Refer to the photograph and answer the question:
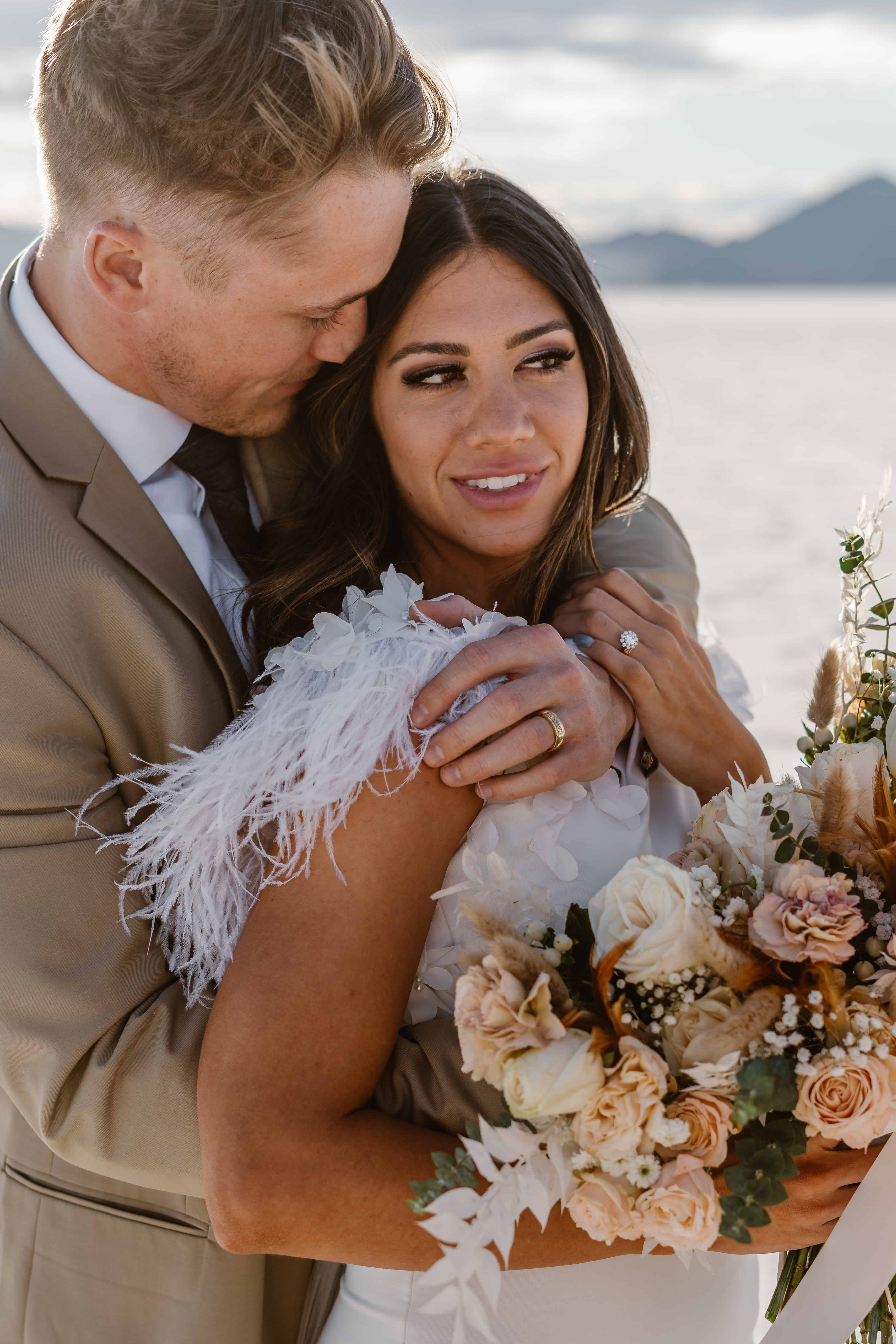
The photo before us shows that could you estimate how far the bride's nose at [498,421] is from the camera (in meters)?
2.10

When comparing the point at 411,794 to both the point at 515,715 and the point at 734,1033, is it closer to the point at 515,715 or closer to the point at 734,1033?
the point at 515,715

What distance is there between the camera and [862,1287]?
1458 mm

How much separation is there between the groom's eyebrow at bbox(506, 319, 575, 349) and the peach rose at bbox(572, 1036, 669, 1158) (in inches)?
51.5

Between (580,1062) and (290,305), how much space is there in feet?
4.48

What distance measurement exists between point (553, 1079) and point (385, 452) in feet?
4.65

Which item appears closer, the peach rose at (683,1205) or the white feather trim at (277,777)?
the peach rose at (683,1205)

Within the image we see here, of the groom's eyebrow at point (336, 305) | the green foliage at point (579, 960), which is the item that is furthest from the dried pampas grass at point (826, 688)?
the groom's eyebrow at point (336, 305)

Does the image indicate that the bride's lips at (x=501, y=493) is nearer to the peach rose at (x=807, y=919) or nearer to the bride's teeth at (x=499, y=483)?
the bride's teeth at (x=499, y=483)

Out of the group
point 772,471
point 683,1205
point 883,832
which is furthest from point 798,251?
point 683,1205

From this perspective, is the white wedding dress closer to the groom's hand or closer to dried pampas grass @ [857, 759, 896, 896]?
the groom's hand

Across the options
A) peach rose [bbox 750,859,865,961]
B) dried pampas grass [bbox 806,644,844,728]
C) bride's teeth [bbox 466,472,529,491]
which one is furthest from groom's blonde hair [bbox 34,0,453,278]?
peach rose [bbox 750,859,865,961]

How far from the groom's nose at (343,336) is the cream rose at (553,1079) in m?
1.34

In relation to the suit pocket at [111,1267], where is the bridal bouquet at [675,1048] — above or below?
above

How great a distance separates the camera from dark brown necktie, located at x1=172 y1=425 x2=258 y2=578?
2.16m
